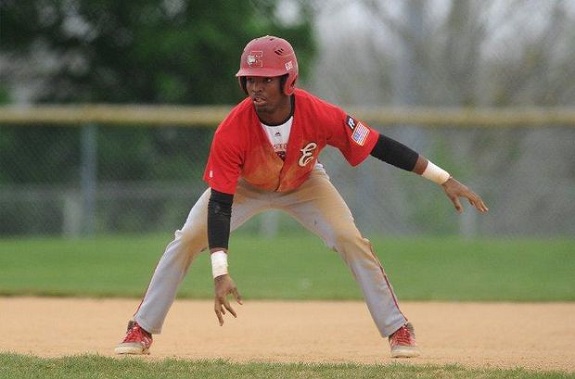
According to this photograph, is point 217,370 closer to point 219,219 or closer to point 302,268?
point 219,219

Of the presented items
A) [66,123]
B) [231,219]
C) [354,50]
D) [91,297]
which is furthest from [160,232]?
[231,219]

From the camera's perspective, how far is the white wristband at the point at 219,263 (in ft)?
20.9

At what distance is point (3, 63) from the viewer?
830 inches

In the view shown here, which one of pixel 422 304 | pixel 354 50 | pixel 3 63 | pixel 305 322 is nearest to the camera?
pixel 305 322

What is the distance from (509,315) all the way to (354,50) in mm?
15138

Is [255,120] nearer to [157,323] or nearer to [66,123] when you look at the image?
[157,323]

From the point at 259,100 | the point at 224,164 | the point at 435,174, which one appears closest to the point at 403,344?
the point at 435,174

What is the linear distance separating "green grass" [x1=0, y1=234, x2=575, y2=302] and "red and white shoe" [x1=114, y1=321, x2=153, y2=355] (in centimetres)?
428

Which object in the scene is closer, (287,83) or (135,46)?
(287,83)

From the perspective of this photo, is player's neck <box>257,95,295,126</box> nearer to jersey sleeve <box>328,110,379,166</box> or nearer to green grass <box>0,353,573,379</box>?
jersey sleeve <box>328,110,379,166</box>

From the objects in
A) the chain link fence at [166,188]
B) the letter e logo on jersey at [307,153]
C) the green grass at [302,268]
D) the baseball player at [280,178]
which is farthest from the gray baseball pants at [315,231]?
the chain link fence at [166,188]

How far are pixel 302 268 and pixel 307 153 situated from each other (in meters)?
6.98

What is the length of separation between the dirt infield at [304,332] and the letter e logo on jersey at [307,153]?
1.14 metres

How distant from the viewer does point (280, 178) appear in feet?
22.7
